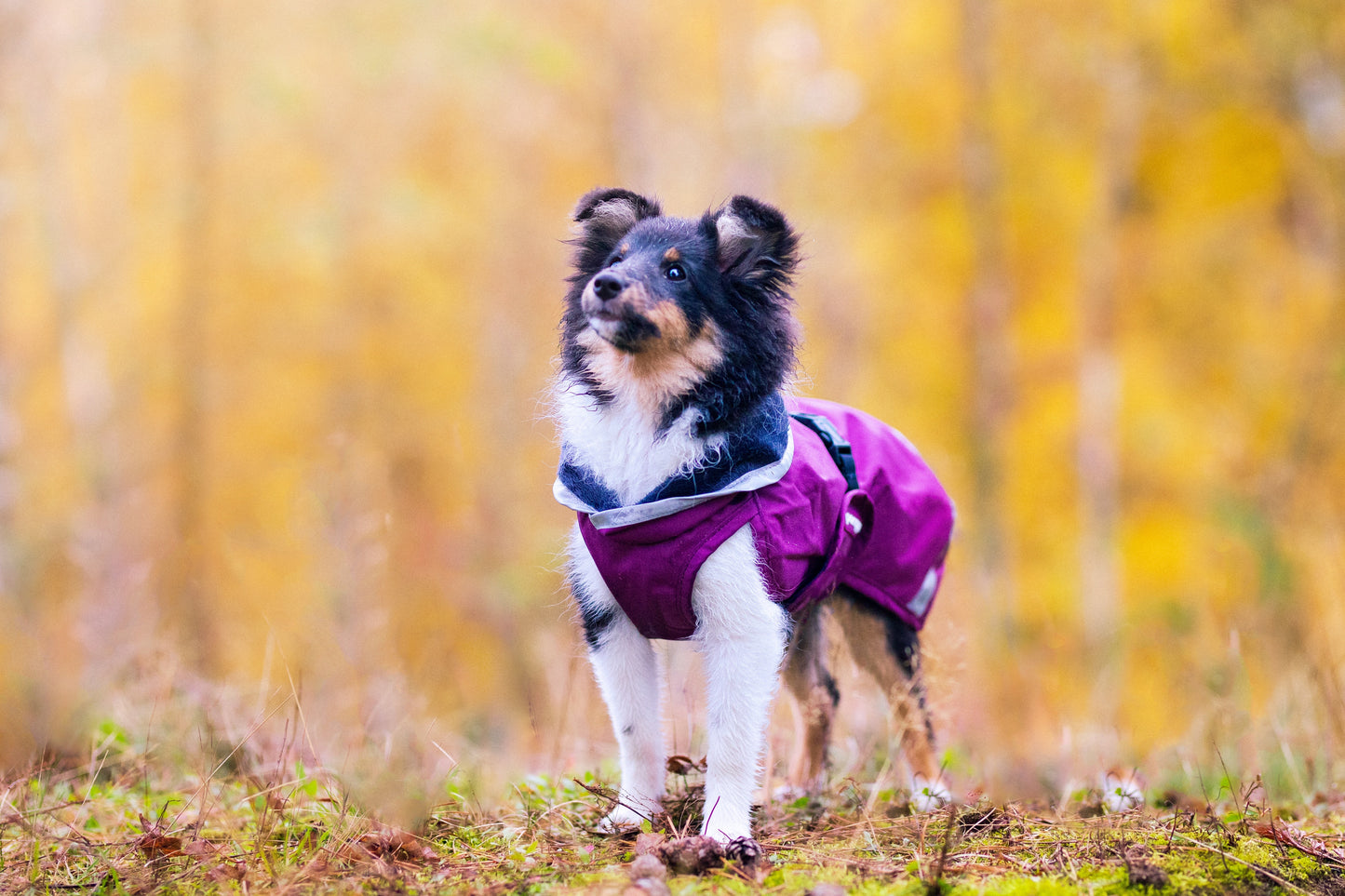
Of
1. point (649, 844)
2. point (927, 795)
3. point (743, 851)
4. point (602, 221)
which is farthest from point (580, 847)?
point (602, 221)

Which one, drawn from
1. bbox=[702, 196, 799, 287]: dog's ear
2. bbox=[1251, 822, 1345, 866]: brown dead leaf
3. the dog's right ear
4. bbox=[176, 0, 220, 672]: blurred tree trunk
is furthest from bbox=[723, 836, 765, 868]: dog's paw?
bbox=[176, 0, 220, 672]: blurred tree trunk

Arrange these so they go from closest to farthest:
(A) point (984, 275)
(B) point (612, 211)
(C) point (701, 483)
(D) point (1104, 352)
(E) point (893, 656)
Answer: (C) point (701, 483)
(B) point (612, 211)
(E) point (893, 656)
(A) point (984, 275)
(D) point (1104, 352)

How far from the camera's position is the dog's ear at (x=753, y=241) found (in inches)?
124

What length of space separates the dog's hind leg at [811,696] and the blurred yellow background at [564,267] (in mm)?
3164

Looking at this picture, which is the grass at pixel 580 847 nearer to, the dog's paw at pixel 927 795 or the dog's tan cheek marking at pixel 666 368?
the dog's paw at pixel 927 795

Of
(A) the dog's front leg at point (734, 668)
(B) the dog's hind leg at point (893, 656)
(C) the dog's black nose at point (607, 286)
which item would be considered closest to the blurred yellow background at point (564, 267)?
(B) the dog's hind leg at point (893, 656)

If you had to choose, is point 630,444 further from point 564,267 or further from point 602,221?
point 564,267

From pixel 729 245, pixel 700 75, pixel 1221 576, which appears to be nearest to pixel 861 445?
pixel 729 245

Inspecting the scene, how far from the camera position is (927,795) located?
135 inches

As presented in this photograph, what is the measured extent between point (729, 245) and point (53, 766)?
2.87m

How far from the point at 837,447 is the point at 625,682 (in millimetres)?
1045

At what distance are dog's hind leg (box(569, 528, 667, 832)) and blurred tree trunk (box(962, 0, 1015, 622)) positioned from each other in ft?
30.8

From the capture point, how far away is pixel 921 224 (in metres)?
14.1

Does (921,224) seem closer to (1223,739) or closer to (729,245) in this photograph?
(1223,739)
